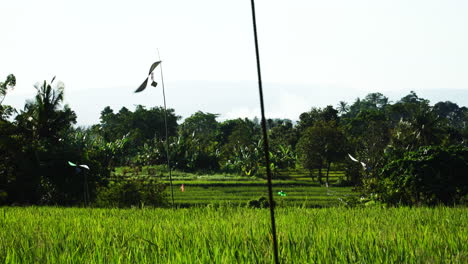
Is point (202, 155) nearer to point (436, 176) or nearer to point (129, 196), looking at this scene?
point (129, 196)

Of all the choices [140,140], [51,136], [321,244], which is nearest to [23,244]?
[321,244]

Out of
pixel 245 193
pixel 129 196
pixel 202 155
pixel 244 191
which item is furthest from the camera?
pixel 202 155

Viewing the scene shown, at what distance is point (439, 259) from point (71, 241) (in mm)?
3013

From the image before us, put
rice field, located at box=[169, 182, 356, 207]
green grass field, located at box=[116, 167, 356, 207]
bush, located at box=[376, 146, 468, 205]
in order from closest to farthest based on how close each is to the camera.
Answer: bush, located at box=[376, 146, 468, 205]
rice field, located at box=[169, 182, 356, 207]
green grass field, located at box=[116, 167, 356, 207]

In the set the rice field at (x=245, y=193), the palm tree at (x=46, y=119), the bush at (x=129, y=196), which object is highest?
the palm tree at (x=46, y=119)

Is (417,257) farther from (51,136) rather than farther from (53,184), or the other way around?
(51,136)

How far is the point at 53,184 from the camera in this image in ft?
61.7

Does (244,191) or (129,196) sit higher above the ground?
(129,196)

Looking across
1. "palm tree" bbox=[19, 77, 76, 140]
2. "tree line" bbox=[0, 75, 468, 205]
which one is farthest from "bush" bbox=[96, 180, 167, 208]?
"palm tree" bbox=[19, 77, 76, 140]

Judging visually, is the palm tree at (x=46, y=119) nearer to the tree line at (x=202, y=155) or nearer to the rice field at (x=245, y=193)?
the tree line at (x=202, y=155)

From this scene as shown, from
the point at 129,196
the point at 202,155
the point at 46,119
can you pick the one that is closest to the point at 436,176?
the point at 129,196

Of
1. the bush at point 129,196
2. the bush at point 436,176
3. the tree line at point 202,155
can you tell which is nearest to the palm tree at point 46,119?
the tree line at point 202,155

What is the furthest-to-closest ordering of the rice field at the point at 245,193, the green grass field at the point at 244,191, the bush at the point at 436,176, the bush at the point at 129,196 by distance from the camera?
the green grass field at the point at 244,191 < the rice field at the point at 245,193 < the bush at the point at 129,196 < the bush at the point at 436,176

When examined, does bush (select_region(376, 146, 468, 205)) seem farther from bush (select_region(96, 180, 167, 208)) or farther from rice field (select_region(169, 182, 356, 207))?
rice field (select_region(169, 182, 356, 207))
